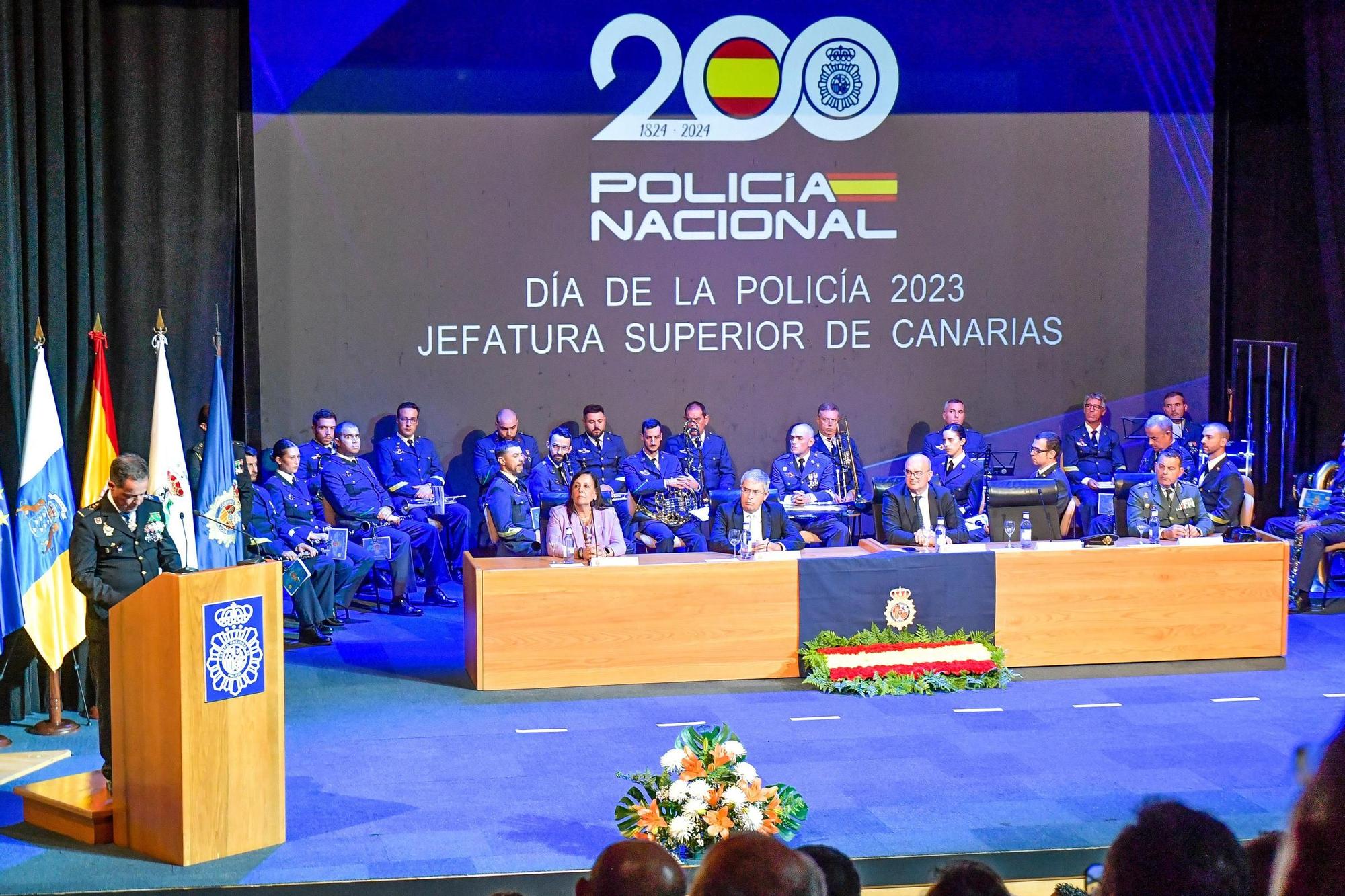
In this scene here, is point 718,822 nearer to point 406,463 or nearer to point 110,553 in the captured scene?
point 110,553

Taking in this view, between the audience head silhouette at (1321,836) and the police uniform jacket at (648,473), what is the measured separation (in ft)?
30.2

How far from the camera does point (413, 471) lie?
10.3 metres

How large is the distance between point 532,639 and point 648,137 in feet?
16.2

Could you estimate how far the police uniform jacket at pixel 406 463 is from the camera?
10.3 meters

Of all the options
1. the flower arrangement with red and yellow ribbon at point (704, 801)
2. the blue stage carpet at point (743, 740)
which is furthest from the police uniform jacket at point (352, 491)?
the flower arrangement with red and yellow ribbon at point (704, 801)

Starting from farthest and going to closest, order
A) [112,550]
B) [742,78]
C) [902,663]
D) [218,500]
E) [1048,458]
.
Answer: [742,78], [1048,458], [218,500], [902,663], [112,550]

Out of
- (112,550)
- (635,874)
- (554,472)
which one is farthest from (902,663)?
(635,874)

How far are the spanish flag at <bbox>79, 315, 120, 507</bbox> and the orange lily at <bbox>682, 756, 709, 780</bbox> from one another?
11.4 feet

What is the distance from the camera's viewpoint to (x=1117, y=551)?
7887 mm

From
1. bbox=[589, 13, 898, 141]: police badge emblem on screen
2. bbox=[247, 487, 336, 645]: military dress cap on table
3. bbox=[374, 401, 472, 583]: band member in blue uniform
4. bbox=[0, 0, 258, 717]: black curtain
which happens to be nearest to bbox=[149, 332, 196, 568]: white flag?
bbox=[0, 0, 258, 717]: black curtain

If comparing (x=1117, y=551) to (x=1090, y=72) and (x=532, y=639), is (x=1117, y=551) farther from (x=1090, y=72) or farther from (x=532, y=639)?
(x=1090, y=72)

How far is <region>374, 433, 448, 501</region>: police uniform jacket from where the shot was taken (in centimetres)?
1029

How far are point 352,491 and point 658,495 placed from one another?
205 cm

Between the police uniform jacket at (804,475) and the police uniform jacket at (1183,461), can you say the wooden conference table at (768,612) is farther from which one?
the police uniform jacket at (804,475)
